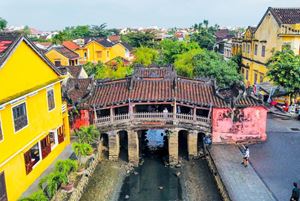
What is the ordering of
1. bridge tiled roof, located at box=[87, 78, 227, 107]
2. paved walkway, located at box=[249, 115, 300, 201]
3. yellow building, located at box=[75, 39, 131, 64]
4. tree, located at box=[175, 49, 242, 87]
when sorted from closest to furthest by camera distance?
1. paved walkway, located at box=[249, 115, 300, 201]
2. bridge tiled roof, located at box=[87, 78, 227, 107]
3. tree, located at box=[175, 49, 242, 87]
4. yellow building, located at box=[75, 39, 131, 64]

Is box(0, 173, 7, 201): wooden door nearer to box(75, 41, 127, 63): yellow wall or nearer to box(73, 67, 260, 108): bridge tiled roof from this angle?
box(73, 67, 260, 108): bridge tiled roof

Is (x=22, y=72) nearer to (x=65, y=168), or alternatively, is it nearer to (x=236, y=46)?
(x=65, y=168)

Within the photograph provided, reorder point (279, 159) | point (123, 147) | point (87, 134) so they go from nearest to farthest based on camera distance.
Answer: point (279, 159), point (87, 134), point (123, 147)

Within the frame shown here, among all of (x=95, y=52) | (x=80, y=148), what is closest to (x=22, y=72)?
(x=80, y=148)

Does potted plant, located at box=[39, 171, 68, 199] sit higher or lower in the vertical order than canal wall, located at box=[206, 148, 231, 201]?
higher

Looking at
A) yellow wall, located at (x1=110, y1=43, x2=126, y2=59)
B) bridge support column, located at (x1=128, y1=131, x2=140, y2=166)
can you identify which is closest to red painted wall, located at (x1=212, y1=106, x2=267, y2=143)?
bridge support column, located at (x1=128, y1=131, x2=140, y2=166)

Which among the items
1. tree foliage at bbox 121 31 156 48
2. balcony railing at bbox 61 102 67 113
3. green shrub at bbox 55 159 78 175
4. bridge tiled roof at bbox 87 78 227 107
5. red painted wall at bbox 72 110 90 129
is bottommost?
green shrub at bbox 55 159 78 175
